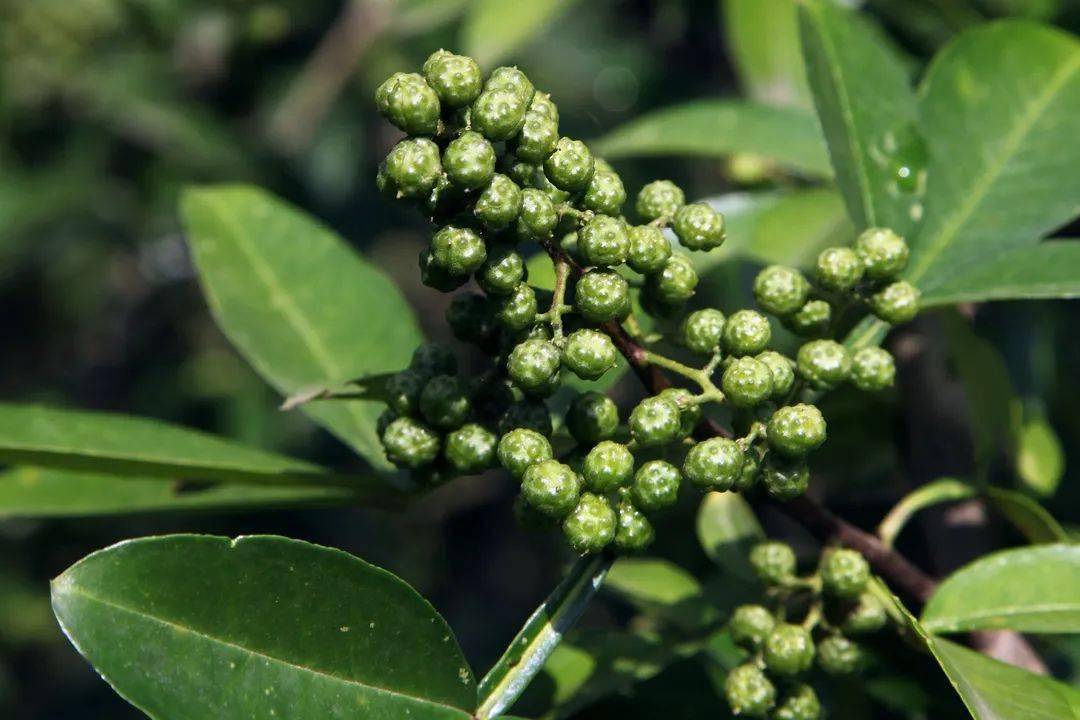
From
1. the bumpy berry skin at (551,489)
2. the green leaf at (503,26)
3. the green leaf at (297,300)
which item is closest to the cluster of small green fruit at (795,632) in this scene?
the bumpy berry skin at (551,489)

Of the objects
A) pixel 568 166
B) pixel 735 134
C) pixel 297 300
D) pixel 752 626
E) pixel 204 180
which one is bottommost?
pixel 204 180

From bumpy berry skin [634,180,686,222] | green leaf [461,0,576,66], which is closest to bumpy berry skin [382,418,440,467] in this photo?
bumpy berry skin [634,180,686,222]

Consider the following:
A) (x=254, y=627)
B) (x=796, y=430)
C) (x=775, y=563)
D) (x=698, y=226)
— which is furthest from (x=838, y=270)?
(x=254, y=627)

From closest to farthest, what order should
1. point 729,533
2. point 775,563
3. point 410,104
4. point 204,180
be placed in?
point 410,104 < point 775,563 < point 729,533 < point 204,180

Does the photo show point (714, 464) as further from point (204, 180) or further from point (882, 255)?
point (204, 180)

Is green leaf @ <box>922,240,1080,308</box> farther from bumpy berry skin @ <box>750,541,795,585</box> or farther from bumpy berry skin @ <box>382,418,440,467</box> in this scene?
bumpy berry skin @ <box>382,418,440,467</box>

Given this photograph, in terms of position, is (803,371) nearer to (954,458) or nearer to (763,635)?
(763,635)

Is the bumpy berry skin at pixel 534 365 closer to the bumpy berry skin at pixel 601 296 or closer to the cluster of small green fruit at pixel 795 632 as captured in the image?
the bumpy berry skin at pixel 601 296
